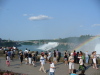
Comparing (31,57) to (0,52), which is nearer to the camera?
(31,57)

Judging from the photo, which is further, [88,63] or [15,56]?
[15,56]

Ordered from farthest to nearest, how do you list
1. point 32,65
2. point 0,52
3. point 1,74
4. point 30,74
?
1. point 0,52
2. point 32,65
3. point 30,74
4. point 1,74

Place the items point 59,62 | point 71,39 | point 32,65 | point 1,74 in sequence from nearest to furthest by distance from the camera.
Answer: point 1,74, point 32,65, point 59,62, point 71,39

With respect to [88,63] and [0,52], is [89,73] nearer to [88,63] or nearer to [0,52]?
[88,63]

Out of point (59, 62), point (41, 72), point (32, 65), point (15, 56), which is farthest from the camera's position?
point (15, 56)

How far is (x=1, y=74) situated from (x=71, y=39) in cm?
12733

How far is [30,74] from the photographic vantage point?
39.1 feet

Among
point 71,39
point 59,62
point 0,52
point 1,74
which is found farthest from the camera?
point 71,39

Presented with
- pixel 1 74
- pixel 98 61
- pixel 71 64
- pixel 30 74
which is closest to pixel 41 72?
pixel 30 74

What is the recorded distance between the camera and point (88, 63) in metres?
16.4

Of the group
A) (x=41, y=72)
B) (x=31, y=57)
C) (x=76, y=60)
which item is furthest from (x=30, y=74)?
(x=76, y=60)

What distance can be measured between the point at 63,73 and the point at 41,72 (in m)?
1.81

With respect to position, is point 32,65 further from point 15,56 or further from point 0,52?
point 0,52

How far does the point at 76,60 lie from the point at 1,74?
8.46m
